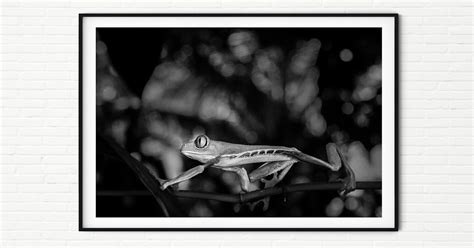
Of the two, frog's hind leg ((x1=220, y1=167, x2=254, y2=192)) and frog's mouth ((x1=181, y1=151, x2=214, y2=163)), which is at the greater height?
frog's mouth ((x1=181, y1=151, x2=214, y2=163))

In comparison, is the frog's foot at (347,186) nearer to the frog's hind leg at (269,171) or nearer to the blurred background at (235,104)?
the blurred background at (235,104)

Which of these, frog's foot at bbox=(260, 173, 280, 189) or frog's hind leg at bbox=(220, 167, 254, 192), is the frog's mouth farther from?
frog's foot at bbox=(260, 173, 280, 189)

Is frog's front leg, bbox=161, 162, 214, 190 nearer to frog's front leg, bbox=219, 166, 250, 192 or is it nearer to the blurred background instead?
the blurred background

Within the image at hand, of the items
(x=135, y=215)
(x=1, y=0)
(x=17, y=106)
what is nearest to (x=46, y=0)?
(x=1, y=0)

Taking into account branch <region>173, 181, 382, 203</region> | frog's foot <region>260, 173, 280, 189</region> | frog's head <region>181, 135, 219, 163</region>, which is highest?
frog's head <region>181, 135, 219, 163</region>

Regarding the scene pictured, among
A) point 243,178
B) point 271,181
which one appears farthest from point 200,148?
point 271,181

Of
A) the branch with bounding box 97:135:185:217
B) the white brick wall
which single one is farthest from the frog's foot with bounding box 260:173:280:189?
the branch with bounding box 97:135:185:217
